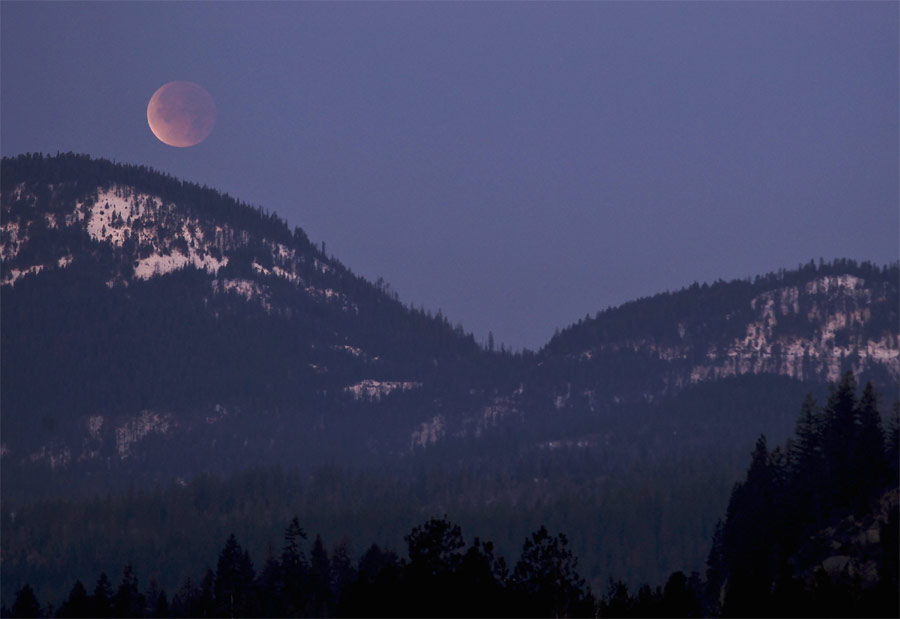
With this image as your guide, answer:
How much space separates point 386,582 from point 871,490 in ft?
135

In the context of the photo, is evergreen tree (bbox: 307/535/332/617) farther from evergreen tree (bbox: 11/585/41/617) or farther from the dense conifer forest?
evergreen tree (bbox: 11/585/41/617)

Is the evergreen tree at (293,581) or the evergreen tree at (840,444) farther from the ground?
the evergreen tree at (840,444)

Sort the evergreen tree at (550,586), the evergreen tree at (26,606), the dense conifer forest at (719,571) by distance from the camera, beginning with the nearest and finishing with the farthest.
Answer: the dense conifer forest at (719,571)
the evergreen tree at (550,586)
the evergreen tree at (26,606)

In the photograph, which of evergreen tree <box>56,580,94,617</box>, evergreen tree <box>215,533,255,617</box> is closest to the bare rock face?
evergreen tree <box>215,533,255,617</box>

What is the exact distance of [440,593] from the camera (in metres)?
84.1

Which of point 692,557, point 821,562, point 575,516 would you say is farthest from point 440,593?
point 575,516

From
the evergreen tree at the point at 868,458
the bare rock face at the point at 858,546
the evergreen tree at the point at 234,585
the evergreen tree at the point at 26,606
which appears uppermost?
the evergreen tree at the point at 868,458

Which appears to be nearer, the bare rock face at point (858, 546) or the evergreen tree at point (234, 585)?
the bare rock face at point (858, 546)

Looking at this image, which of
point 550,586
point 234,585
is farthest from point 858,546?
point 234,585

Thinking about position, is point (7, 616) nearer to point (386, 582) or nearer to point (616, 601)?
point (386, 582)

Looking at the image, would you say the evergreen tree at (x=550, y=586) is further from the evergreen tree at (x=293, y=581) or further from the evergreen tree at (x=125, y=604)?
the evergreen tree at (x=125, y=604)

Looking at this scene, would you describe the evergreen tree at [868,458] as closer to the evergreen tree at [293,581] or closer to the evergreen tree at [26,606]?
the evergreen tree at [293,581]

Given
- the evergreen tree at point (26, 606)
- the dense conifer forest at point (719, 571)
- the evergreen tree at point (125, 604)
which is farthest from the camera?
the evergreen tree at point (26, 606)

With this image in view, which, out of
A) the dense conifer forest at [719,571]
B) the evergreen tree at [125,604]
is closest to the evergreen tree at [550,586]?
the dense conifer forest at [719,571]
